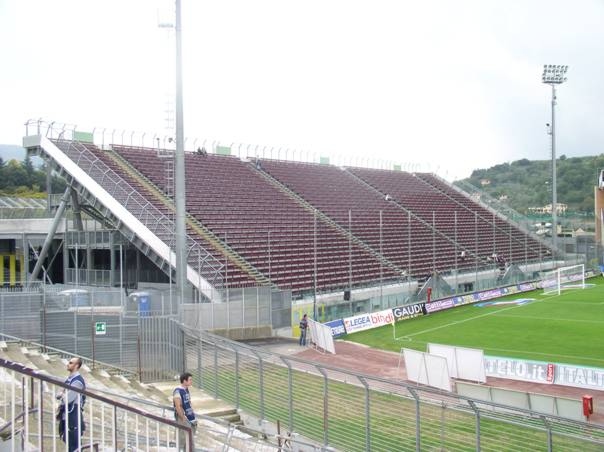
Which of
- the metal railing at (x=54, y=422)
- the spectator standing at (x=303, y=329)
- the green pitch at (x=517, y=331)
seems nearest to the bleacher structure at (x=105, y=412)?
the metal railing at (x=54, y=422)

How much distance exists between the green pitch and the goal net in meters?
5.55

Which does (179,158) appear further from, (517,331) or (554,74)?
(554,74)

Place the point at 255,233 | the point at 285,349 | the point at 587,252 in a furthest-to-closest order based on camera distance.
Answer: the point at 587,252, the point at 255,233, the point at 285,349

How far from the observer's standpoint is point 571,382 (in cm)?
2092

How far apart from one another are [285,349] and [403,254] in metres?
20.4

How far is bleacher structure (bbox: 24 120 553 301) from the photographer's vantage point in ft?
107

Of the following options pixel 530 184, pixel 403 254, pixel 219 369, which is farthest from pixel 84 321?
pixel 530 184

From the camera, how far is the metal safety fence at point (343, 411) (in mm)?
11734

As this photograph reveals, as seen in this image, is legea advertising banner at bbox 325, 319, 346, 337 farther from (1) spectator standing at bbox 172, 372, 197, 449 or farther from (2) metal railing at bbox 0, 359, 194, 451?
(1) spectator standing at bbox 172, 372, 197, 449

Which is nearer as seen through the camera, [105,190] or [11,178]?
[105,190]

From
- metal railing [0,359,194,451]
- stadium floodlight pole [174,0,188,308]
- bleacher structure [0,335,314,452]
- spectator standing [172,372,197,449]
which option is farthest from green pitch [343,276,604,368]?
metal railing [0,359,194,451]

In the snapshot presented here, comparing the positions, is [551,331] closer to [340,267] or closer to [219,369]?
[340,267]

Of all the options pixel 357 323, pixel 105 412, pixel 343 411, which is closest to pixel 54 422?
pixel 105 412

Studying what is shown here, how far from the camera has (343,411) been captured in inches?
A: 494
